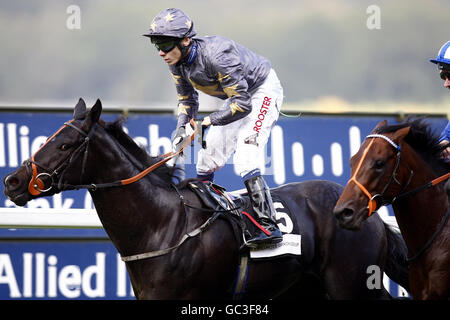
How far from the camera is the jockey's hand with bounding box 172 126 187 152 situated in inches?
181

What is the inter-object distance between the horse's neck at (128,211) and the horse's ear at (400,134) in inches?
52.7

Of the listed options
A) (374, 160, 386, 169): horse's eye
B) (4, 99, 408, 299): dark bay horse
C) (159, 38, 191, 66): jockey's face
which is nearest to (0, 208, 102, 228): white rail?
(4, 99, 408, 299): dark bay horse

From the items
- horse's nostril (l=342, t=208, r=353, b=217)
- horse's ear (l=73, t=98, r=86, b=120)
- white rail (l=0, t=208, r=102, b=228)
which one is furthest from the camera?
white rail (l=0, t=208, r=102, b=228)

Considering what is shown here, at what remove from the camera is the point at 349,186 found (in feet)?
12.8

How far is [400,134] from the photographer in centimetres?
399

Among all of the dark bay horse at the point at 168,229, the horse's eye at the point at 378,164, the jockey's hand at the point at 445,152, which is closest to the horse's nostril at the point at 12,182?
the dark bay horse at the point at 168,229

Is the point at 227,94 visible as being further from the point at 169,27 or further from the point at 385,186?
the point at 385,186

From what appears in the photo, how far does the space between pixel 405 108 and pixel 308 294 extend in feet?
11.7

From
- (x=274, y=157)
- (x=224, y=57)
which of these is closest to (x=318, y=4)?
(x=274, y=157)

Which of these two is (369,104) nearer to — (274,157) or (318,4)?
(318,4)

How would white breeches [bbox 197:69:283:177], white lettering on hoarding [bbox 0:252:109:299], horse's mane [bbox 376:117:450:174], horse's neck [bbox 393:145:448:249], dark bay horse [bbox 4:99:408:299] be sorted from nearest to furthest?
1. horse's neck [bbox 393:145:448:249]
2. horse's mane [bbox 376:117:450:174]
3. dark bay horse [bbox 4:99:408:299]
4. white breeches [bbox 197:69:283:177]
5. white lettering on hoarding [bbox 0:252:109:299]

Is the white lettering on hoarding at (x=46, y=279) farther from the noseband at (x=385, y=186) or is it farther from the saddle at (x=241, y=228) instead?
the noseband at (x=385, y=186)

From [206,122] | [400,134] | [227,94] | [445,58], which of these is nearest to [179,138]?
[206,122]

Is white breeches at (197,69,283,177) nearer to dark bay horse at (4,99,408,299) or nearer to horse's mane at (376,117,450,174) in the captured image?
dark bay horse at (4,99,408,299)
